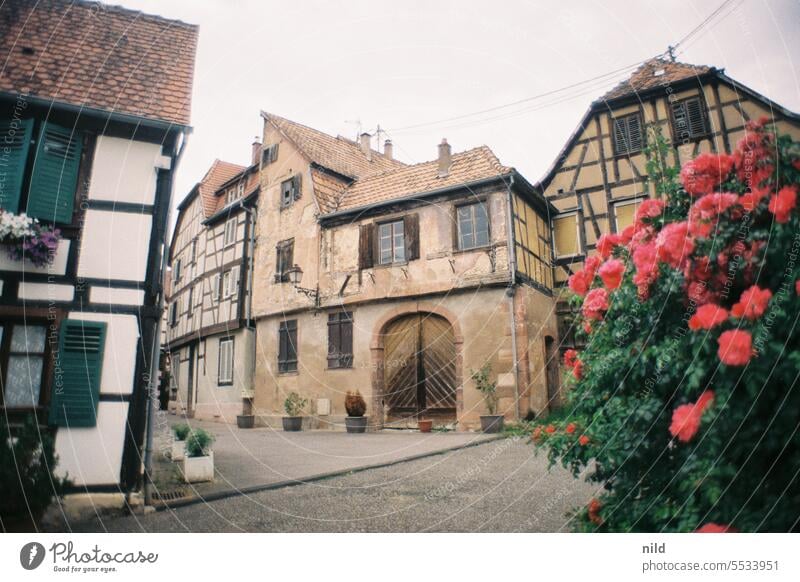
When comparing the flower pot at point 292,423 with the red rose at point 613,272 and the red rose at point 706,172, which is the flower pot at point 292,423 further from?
the red rose at point 706,172

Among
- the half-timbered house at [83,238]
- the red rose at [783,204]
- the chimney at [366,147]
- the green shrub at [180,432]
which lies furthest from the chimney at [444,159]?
the red rose at [783,204]

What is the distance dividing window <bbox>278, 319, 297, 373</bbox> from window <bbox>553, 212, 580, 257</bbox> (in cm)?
602

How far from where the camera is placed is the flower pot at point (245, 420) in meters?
10.9

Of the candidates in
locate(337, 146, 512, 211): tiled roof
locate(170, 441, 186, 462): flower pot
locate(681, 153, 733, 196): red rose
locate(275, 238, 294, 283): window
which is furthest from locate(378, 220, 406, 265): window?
locate(681, 153, 733, 196): red rose

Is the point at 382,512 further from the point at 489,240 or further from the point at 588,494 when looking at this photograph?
the point at 489,240

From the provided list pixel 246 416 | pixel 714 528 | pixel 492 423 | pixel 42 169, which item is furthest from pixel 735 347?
pixel 246 416

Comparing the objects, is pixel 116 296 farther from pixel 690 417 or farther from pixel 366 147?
pixel 366 147

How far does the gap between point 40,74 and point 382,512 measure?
185 inches

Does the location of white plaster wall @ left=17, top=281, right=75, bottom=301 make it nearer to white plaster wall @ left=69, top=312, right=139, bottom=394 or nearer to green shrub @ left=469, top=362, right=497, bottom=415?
white plaster wall @ left=69, top=312, right=139, bottom=394

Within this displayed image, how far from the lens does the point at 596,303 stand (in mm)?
2080

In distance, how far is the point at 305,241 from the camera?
10562mm

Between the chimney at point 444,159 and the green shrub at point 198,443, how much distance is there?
712 centimetres

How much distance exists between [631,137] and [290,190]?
7.26 metres

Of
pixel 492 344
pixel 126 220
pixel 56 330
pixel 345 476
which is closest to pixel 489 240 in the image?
pixel 492 344
